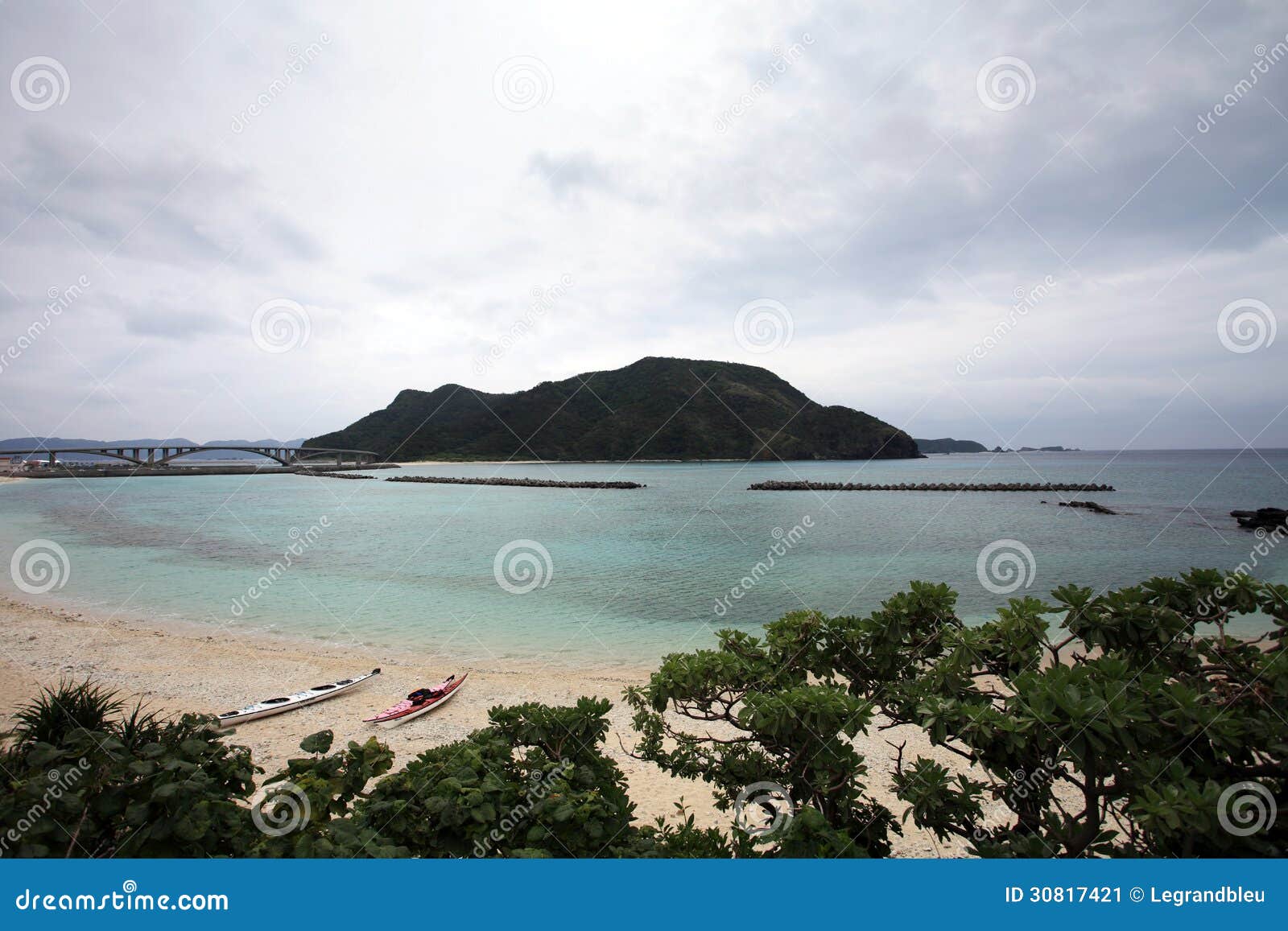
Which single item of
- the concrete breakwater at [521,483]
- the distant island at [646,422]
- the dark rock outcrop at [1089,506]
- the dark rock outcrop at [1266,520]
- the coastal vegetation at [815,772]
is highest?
the distant island at [646,422]

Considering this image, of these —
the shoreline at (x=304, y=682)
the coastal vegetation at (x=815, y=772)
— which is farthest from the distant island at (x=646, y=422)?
the coastal vegetation at (x=815, y=772)

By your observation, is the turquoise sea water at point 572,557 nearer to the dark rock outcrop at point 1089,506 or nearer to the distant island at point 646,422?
the dark rock outcrop at point 1089,506

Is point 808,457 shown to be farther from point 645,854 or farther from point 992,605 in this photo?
point 645,854

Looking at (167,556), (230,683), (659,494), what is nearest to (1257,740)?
(230,683)

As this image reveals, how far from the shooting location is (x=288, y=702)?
33.5 ft

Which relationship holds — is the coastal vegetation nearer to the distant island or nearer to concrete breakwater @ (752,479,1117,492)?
concrete breakwater @ (752,479,1117,492)

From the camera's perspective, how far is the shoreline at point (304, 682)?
7.73 metres

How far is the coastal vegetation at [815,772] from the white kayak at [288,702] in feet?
21.7

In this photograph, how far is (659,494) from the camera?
218 ft

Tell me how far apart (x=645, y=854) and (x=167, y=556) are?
115ft

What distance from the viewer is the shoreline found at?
25.3 ft

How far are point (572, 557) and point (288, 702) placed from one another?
63.6ft

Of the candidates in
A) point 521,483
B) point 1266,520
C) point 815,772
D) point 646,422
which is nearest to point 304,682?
point 815,772

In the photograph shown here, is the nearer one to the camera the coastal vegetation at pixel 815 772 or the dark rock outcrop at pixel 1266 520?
the coastal vegetation at pixel 815 772
